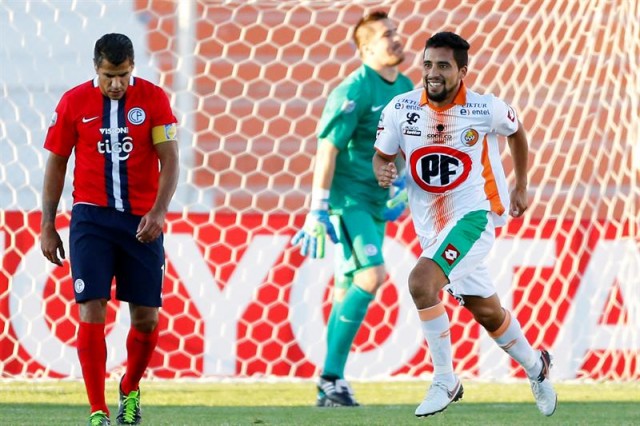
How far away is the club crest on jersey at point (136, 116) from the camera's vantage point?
5266 millimetres

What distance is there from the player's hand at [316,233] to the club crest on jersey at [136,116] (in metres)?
1.70

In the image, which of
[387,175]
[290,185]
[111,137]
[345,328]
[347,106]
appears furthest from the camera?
[290,185]

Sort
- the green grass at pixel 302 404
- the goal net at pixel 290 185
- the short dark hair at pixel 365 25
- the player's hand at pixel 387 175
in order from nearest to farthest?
the player's hand at pixel 387 175
the green grass at pixel 302 404
the short dark hair at pixel 365 25
the goal net at pixel 290 185

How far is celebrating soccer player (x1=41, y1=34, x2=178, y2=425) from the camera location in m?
5.13

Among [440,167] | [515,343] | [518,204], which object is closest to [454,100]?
[440,167]

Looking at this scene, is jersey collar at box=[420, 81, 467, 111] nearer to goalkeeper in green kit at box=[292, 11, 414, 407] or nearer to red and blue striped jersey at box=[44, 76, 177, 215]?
red and blue striped jersey at box=[44, 76, 177, 215]

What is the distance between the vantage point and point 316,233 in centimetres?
677

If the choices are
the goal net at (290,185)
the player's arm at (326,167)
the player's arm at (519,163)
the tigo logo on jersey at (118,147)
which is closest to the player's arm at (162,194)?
the tigo logo on jersey at (118,147)

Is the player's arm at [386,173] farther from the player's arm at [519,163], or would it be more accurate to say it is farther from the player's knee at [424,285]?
the player's arm at [519,163]

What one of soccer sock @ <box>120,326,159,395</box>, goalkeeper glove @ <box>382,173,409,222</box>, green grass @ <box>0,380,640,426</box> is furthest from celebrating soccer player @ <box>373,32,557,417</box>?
goalkeeper glove @ <box>382,173,409,222</box>

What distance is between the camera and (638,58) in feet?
28.1

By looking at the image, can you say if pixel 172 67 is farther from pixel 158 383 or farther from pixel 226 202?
pixel 158 383

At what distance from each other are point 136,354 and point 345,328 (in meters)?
1.56

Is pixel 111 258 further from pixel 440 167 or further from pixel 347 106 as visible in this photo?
pixel 347 106
